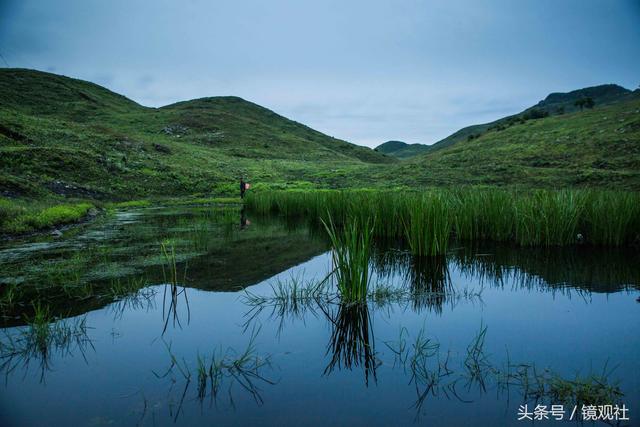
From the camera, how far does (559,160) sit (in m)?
26.3

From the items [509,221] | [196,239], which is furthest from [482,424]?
[196,239]

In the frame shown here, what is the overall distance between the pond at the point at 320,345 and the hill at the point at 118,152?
12.3 metres

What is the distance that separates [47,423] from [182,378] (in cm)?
76

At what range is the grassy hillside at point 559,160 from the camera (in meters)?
19.7

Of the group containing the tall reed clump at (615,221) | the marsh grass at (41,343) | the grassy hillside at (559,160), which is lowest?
the marsh grass at (41,343)

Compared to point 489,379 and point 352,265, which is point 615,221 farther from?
point 489,379

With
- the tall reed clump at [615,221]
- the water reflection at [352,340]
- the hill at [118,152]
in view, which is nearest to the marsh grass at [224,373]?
the water reflection at [352,340]

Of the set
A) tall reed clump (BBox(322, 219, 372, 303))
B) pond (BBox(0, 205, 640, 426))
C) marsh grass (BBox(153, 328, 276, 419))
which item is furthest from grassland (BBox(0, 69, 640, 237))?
tall reed clump (BBox(322, 219, 372, 303))

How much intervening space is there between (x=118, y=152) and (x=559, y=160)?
111 ft

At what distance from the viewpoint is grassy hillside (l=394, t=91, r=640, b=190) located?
19.7 meters

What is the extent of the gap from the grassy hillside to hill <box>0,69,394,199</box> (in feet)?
31.0

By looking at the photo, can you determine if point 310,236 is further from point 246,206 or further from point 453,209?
point 246,206

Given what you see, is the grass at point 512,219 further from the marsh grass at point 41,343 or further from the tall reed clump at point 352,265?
the marsh grass at point 41,343

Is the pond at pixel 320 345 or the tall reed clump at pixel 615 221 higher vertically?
the tall reed clump at pixel 615 221
